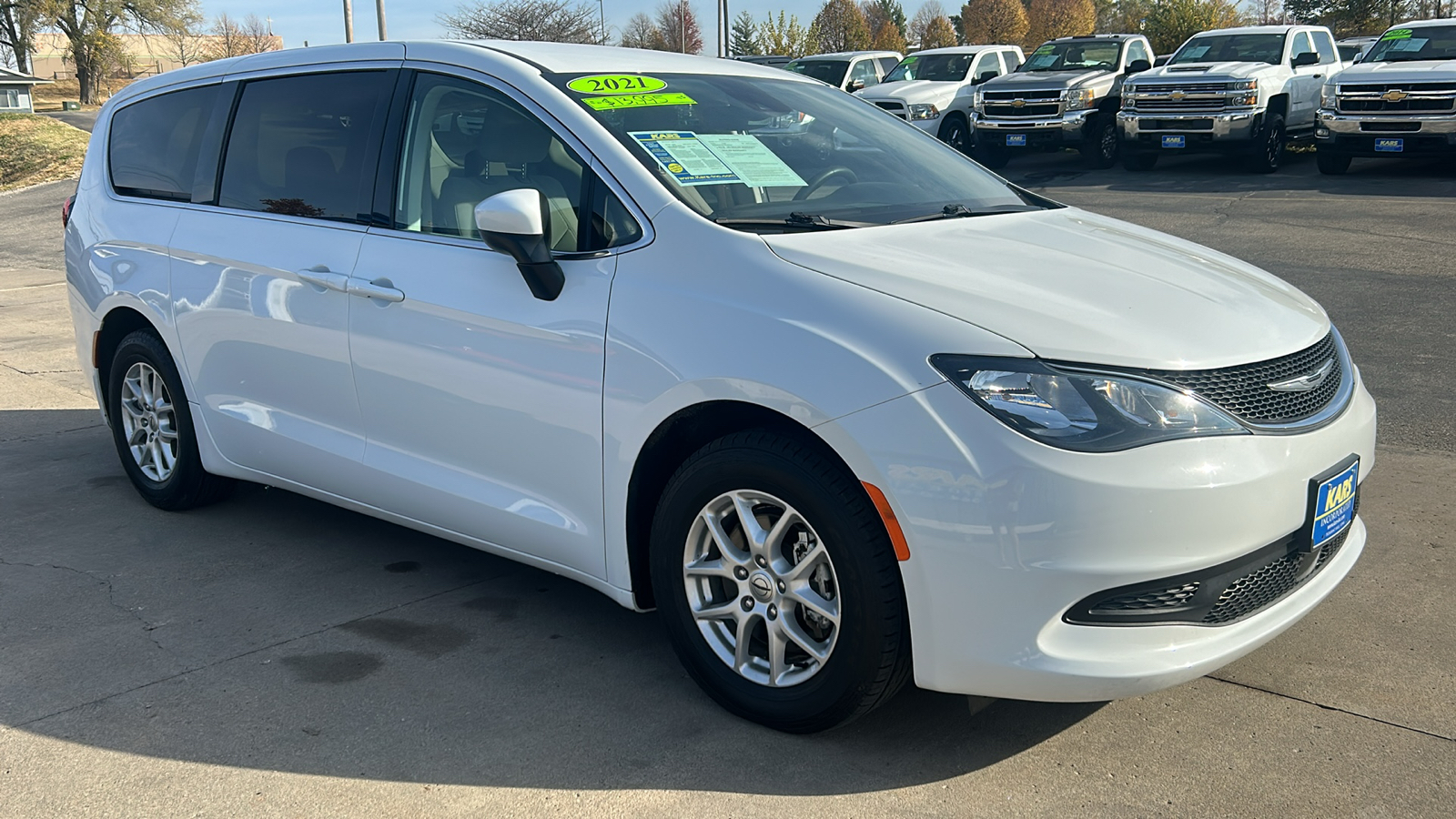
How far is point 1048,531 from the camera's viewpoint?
271 centimetres

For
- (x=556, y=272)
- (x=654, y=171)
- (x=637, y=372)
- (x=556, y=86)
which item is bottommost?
(x=637, y=372)

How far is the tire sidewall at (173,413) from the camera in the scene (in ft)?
16.4

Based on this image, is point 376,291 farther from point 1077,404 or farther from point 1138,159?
point 1138,159

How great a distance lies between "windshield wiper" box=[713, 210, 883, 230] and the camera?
3.38m

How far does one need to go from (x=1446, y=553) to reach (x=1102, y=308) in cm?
223

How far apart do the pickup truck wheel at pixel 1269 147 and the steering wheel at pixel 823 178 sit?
1500cm

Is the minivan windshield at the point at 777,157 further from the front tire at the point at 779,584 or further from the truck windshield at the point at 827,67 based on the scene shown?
the truck windshield at the point at 827,67

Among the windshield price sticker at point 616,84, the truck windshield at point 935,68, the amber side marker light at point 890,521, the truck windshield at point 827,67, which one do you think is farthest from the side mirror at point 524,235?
the truck windshield at point 827,67

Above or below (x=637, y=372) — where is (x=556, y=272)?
above

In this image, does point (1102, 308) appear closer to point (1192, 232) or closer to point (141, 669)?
point (141, 669)

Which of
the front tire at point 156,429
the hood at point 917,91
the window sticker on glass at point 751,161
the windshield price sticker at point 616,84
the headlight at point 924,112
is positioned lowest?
the front tire at point 156,429

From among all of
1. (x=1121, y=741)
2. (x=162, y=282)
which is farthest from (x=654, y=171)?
(x=162, y=282)

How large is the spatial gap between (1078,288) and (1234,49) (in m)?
17.0

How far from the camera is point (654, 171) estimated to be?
11.4ft
